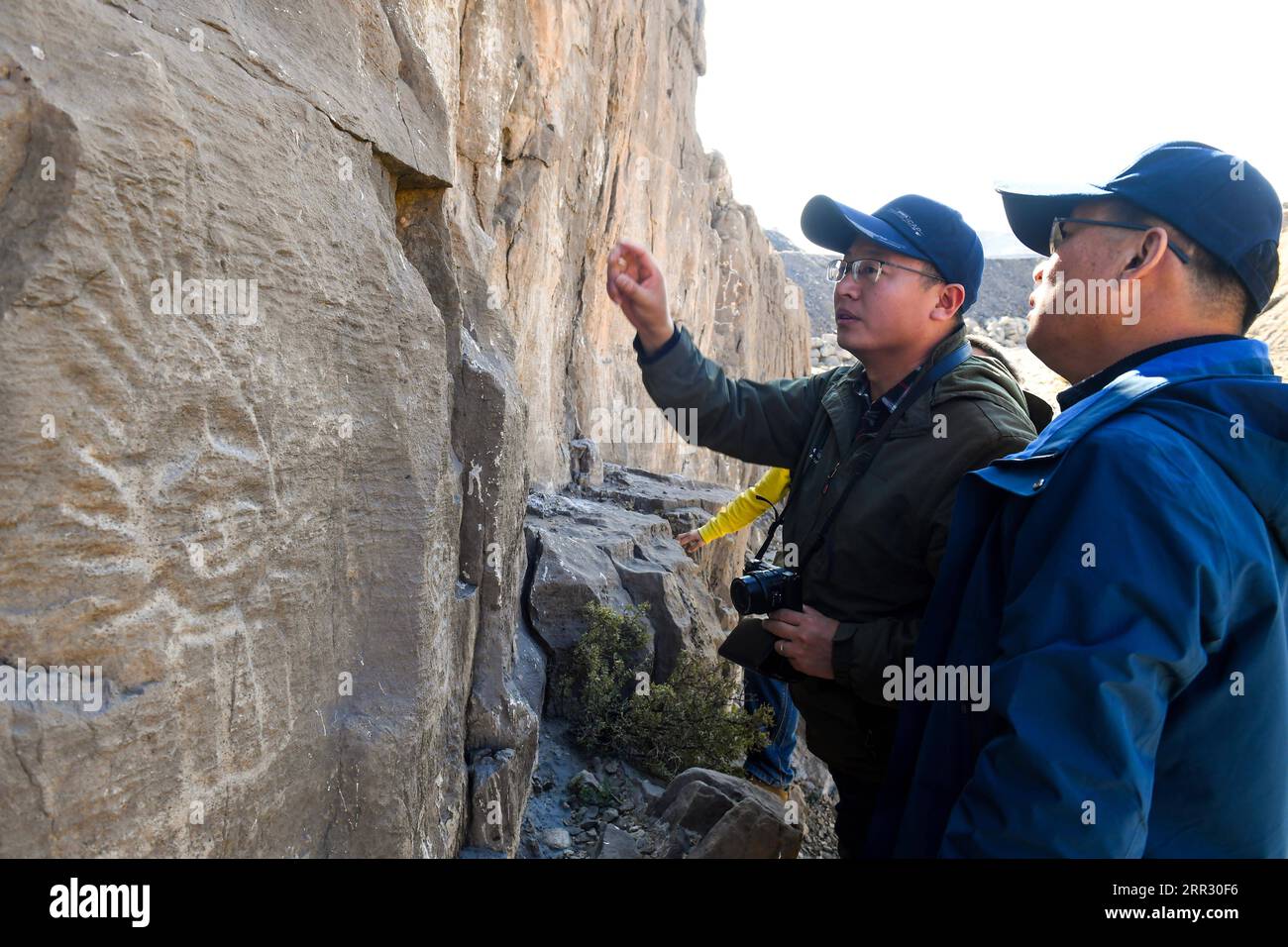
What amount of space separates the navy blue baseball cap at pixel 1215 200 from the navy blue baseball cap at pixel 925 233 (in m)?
0.95

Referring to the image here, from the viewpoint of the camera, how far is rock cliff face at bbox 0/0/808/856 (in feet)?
5.05

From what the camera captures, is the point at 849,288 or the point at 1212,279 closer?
the point at 1212,279

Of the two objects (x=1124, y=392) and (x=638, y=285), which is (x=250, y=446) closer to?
(x=638, y=285)

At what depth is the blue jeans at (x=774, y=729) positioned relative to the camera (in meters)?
4.27

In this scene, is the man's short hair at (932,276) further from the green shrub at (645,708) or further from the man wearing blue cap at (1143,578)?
the green shrub at (645,708)

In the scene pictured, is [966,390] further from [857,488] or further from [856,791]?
[856,791]

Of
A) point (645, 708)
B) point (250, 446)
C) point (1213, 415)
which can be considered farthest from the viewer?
point (645, 708)

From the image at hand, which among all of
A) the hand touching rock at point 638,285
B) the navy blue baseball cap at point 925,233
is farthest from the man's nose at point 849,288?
the hand touching rock at point 638,285

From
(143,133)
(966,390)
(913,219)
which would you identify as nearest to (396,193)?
(143,133)

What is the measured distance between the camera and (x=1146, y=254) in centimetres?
162

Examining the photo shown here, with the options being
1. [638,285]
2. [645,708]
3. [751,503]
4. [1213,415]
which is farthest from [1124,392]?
[645,708]

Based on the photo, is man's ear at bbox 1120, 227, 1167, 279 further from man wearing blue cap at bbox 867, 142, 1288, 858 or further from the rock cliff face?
the rock cliff face

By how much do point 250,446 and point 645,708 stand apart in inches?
138

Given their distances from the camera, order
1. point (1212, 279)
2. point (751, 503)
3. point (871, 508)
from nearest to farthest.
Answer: point (1212, 279) → point (871, 508) → point (751, 503)
